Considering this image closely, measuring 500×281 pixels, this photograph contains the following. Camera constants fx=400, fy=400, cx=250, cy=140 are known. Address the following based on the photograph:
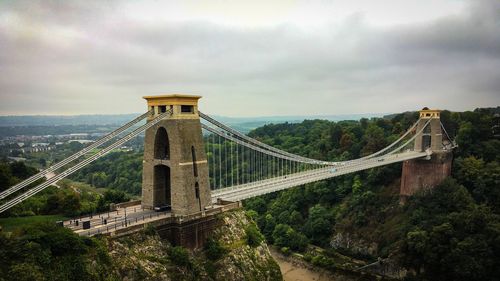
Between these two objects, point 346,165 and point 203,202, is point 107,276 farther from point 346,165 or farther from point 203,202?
point 346,165

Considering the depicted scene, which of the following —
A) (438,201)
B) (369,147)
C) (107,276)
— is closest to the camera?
(107,276)

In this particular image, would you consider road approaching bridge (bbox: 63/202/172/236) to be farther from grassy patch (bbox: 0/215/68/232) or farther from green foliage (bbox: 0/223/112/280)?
green foliage (bbox: 0/223/112/280)

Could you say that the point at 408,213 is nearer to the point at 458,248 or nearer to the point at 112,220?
the point at 458,248

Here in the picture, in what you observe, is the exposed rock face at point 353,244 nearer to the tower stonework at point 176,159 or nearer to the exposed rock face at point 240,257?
the exposed rock face at point 240,257

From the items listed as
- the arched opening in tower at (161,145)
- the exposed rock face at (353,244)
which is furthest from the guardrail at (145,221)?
the exposed rock face at (353,244)

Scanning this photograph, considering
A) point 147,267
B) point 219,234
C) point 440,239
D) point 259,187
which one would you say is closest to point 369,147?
point 440,239

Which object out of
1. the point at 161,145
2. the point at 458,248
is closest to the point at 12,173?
the point at 161,145
